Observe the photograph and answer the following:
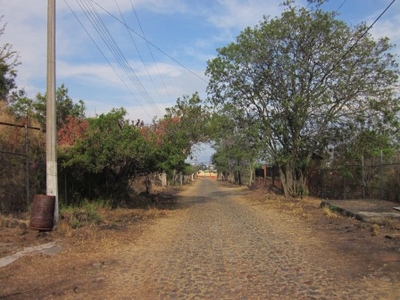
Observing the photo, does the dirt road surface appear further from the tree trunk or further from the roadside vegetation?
the tree trunk

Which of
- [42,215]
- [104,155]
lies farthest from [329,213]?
[42,215]

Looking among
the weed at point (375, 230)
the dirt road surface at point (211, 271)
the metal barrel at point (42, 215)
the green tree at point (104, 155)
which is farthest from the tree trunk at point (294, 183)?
the metal barrel at point (42, 215)

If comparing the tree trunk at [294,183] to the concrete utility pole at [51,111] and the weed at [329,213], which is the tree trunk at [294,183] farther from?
the concrete utility pole at [51,111]

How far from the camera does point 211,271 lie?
7129 mm

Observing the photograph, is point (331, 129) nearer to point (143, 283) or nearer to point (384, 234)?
point (384, 234)

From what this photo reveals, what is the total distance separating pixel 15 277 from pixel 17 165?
733 centimetres

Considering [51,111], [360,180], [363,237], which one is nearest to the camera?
[363,237]

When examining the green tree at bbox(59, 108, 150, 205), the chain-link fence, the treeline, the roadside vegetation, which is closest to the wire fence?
the roadside vegetation

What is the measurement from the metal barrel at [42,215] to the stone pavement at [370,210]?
9.04m

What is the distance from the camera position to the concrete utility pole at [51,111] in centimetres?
1141

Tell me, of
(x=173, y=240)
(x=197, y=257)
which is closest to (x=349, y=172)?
(x=173, y=240)

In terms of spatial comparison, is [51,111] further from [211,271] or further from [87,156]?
[211,271]

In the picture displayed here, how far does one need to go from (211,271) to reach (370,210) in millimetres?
8560

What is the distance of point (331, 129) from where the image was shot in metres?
22.8
